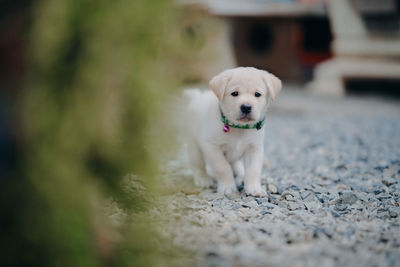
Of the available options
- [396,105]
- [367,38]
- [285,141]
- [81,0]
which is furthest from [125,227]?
[367,38]

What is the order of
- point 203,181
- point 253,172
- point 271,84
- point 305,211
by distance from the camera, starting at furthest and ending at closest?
point 203,181 < point 253,172 < point 271,84 < point 305,211

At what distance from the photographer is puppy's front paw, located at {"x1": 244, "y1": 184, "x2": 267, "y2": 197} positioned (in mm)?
2633

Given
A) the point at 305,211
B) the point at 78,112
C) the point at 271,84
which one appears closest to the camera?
the point at 78,112

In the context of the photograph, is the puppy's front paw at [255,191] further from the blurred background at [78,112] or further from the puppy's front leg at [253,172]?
the blurred background at [78,112]

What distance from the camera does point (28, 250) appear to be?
2.81ft

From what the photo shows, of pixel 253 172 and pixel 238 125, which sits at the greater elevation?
pixel 238 125

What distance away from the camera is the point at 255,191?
104 inches

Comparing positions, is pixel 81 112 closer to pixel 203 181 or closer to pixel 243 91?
pixel 243 91

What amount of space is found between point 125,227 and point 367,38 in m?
7.48

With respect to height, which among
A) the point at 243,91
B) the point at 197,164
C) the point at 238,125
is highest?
the point at 243,91

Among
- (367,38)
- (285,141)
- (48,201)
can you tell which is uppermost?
(367,38)

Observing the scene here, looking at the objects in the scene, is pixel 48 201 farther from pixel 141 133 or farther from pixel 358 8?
pixel 358 8

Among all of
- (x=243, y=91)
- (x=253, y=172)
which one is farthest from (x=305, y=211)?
(x=243, y=91)

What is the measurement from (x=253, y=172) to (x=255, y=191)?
15cm
